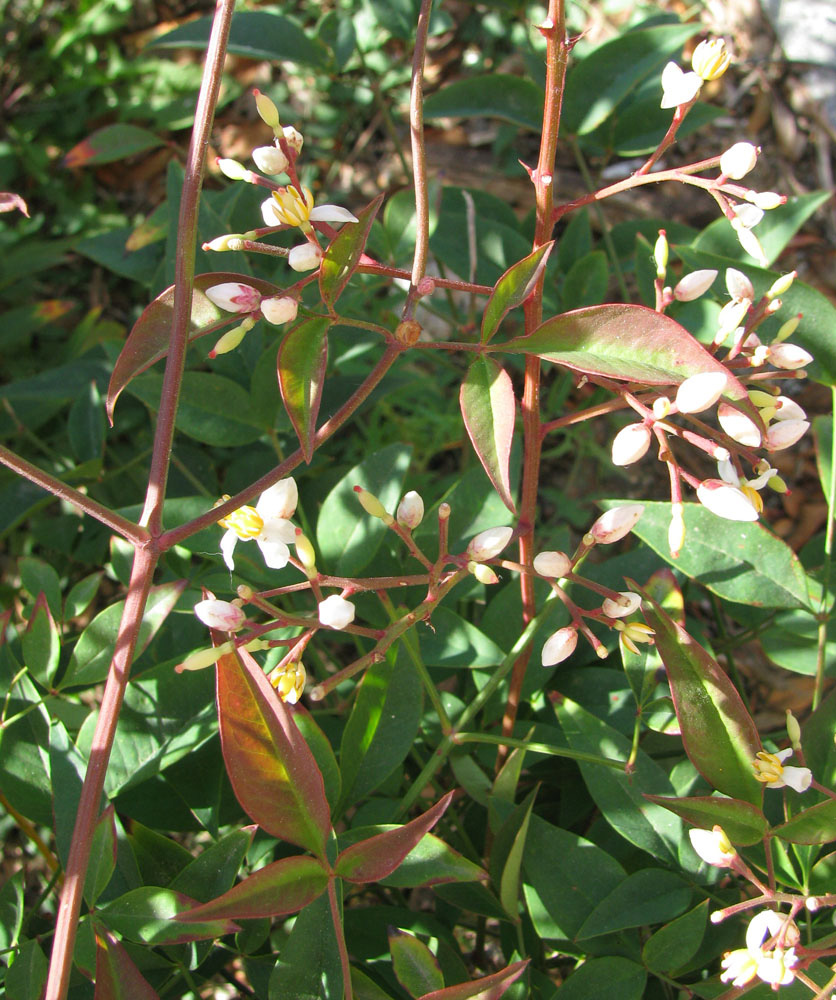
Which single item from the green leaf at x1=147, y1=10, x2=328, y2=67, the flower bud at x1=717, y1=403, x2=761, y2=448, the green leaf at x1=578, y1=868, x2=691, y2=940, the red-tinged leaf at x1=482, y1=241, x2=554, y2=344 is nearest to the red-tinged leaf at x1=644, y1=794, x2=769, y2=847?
the green leaf at x1=578, y1=868, x2=691, y2=940

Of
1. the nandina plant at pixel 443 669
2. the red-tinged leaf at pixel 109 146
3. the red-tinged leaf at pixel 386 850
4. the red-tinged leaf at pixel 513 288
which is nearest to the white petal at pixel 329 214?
the nandina plant at pixel 443 669

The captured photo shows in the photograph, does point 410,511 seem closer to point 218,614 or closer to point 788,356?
point 218,614

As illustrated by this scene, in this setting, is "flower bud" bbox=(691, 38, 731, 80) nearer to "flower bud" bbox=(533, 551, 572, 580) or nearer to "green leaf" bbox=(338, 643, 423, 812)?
"flower bud" bbox=(533, 551, 572, 580)

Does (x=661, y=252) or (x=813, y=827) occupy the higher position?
(x=661, y=252)

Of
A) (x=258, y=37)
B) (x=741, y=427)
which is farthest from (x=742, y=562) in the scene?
(x=258, y=37)

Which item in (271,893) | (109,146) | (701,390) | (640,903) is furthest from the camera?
(109,146)

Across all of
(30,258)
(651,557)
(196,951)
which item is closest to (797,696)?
(651,557)
